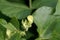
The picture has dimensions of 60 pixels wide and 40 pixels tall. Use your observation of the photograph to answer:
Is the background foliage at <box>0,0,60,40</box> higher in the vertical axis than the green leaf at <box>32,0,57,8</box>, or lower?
lower

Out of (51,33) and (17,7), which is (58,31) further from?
(17,7)

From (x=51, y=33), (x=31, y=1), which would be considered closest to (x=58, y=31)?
(x=51, y=33)

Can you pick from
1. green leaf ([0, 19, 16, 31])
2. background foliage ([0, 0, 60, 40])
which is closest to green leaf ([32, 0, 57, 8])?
background foliage ([0, 0, 60, 40])

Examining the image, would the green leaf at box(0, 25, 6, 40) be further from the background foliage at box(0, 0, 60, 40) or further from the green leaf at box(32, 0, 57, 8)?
the green leaf at box(32, 0, 57, 8)

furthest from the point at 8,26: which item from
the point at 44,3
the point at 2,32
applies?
the point at 44,3

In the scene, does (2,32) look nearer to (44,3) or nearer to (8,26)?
(8,26)

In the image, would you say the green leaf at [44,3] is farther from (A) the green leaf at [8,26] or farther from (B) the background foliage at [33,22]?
(A) the green leaf at [8,26]

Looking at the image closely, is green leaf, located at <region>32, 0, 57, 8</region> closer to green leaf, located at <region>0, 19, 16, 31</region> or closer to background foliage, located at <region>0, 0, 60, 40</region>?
background foliage, located at <region>0, 0, 60, 40</region>

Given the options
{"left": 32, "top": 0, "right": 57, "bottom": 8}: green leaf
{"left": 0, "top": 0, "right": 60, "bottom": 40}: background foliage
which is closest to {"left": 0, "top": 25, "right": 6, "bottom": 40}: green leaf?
{"left": 0, "top": 0, "right": 60, "bottom": 40}: background foliage

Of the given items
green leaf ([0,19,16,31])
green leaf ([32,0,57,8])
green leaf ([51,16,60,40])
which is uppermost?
green leaf ([32,0,57,8])
